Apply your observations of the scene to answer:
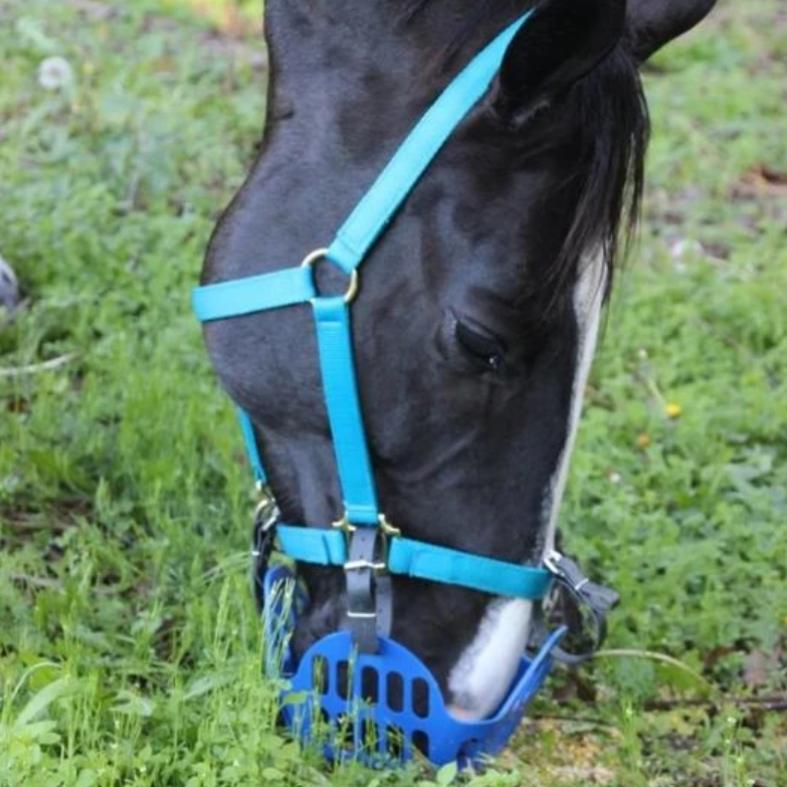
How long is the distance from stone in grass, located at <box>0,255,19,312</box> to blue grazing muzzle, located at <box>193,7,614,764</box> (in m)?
1.78

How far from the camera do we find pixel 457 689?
2875mm

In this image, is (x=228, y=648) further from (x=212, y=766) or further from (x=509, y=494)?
(x=509, y=494)

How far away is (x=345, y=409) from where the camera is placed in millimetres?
2773

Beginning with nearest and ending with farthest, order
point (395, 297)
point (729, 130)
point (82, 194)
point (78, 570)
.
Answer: point (395, 297)
point (78, 570)
point (82, 194)
point (729, 130)

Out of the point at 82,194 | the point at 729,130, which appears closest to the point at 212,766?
the point at 82,194

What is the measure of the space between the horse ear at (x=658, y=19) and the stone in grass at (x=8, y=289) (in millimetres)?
2154

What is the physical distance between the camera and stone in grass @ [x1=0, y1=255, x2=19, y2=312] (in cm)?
459

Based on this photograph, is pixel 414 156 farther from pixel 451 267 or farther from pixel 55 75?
pixel 55 75

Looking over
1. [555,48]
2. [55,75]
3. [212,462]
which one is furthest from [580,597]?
[55,75]

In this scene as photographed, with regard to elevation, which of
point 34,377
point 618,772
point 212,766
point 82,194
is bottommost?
point 618,772

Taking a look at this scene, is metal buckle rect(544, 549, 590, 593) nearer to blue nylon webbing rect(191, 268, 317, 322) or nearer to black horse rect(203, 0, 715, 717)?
black horse rect(203, 0, 715, 717)

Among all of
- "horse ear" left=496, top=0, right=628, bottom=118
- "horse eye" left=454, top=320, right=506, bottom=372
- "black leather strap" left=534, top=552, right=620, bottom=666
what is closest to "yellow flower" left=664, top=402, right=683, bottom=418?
"black leather strap" left=534, top=552, right=620, bottom=666

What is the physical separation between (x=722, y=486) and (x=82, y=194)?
1914mm

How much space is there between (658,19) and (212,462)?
60.7 inches
